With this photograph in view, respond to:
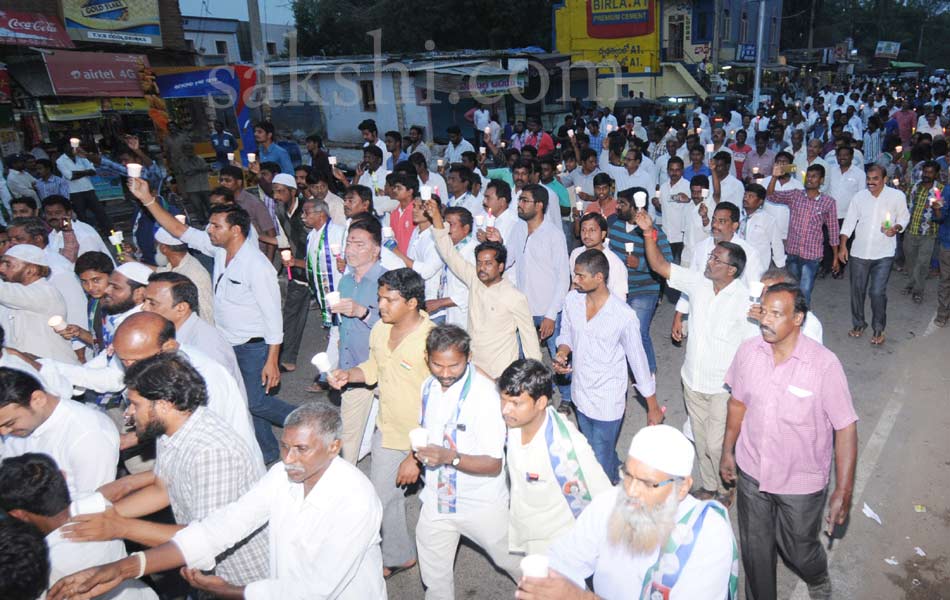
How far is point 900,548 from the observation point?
14.3 feet

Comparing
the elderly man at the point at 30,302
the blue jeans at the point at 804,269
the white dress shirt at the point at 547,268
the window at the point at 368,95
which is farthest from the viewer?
the window at the point at 368,95

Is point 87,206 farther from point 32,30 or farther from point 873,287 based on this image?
point 873,287

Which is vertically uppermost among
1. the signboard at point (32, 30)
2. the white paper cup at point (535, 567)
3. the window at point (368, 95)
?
the signboard at point (32, 30)

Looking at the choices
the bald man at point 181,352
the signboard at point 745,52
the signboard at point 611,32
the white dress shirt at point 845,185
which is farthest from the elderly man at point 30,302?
the signboard at point 745,52

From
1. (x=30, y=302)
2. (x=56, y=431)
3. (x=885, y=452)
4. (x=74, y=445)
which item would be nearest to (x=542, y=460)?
(x=74, y=445)

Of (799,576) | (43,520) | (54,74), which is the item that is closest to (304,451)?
(43,520)

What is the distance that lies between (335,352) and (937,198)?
7.20 m

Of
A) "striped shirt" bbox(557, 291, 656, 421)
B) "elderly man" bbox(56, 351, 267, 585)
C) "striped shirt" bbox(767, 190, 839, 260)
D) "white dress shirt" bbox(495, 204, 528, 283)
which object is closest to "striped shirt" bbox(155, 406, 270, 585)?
"elderly man" bbox(56, 351, 267, 585)

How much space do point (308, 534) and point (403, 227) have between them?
15.8 feet

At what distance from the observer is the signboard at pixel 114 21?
1739cm

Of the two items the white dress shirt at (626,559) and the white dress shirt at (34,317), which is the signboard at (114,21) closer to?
the white dress shirt at (34,317)

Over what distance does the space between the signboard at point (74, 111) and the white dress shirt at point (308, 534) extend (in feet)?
56.2

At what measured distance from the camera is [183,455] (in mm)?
3027

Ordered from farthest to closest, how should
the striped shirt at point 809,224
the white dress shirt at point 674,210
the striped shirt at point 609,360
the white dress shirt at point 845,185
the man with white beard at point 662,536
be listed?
the white dress shirt at point 845,185 < the white dress shirt at point 674,210 < the striped shirt at point 809,224 < the striped shirt at point 609,360 < the man with white beard at point 662,536
